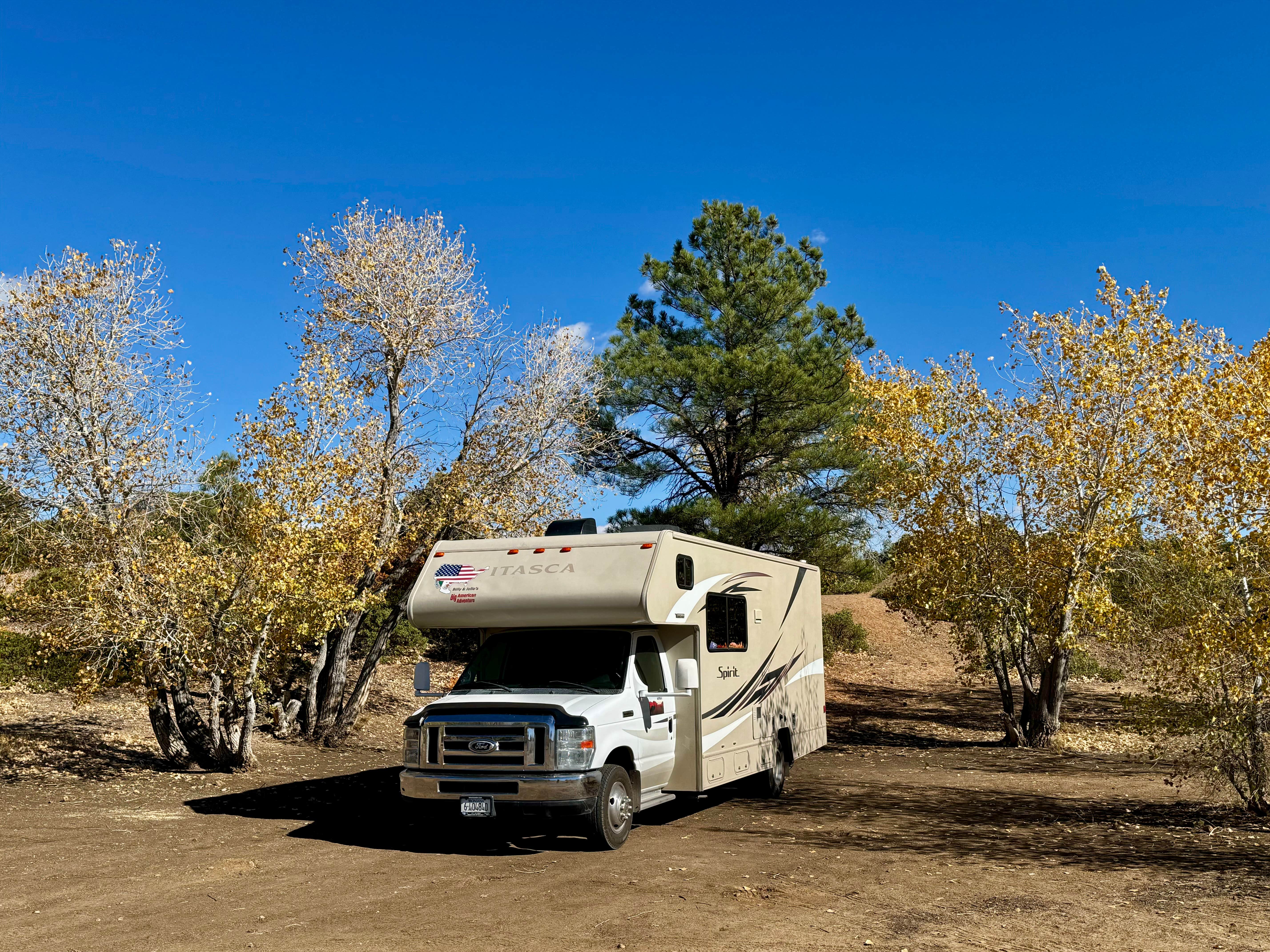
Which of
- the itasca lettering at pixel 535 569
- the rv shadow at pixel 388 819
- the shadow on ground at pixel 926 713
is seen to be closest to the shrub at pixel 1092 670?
the shadow on ground at pixel 926 713

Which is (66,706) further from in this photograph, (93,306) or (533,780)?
(533,780)

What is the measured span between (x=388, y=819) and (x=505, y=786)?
3053 millimetres

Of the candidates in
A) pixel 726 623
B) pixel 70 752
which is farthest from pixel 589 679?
pixel 70 752

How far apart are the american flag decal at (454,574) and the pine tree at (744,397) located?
11241mm

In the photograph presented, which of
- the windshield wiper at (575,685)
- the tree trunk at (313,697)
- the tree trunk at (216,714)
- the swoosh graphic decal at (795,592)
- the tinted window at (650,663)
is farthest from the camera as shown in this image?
the tree trunk at (313,697)

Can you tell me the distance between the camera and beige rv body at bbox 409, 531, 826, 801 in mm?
10531

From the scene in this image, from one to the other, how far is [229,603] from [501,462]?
6231mm

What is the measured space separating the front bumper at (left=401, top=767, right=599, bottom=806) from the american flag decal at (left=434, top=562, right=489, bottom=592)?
2.06 meters

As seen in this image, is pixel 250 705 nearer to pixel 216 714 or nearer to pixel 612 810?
pixel 216 714

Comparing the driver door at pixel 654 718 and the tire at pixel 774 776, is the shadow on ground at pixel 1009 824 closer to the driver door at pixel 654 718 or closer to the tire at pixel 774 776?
the tire at pixel 774 776

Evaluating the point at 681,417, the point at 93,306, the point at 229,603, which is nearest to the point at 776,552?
the point at 681,417

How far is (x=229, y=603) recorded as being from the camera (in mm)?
14383

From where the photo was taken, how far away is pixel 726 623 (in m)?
12.1

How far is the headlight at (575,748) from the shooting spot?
375 inches
